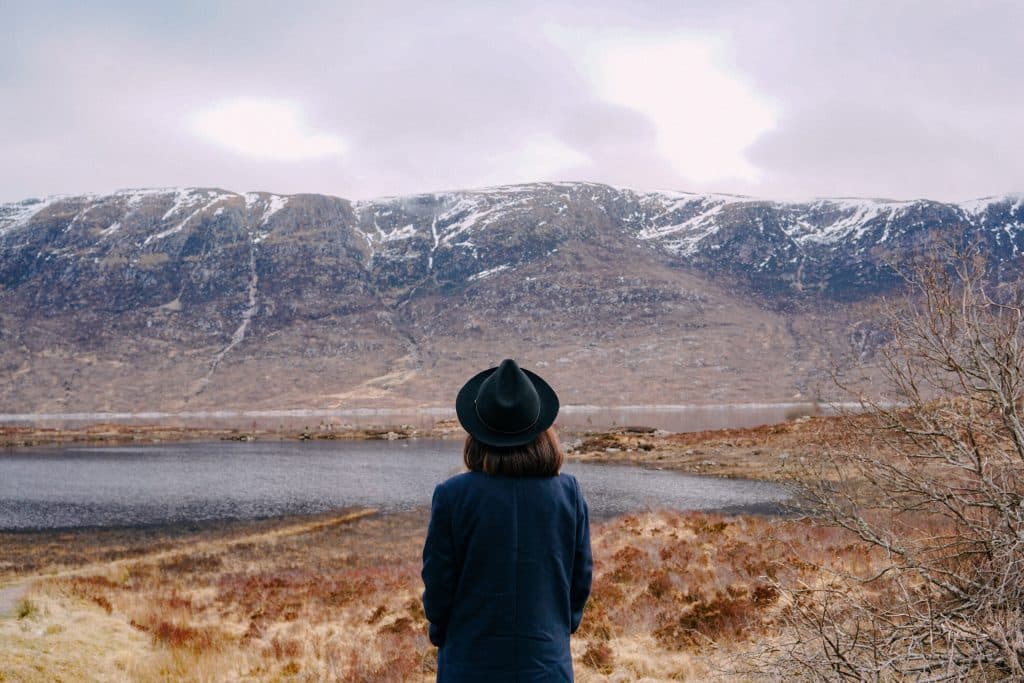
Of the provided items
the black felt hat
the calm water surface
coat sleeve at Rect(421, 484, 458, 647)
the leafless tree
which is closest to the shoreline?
the calm water surface

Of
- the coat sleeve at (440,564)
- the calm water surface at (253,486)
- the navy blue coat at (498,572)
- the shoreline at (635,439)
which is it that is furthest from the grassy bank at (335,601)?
the shoreline at (635,439)

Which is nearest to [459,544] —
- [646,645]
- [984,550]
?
[984,550]

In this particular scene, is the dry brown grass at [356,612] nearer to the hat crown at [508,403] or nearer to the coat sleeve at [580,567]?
the coat sleeve at [580,567]

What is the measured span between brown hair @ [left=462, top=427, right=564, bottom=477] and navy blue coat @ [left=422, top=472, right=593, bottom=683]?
4cm

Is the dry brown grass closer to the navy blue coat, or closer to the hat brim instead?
the navy blue coat

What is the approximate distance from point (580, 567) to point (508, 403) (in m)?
0.96

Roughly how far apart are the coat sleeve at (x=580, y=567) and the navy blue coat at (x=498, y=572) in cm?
15

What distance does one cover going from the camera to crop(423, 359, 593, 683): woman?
3010mm

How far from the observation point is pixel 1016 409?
5930mm

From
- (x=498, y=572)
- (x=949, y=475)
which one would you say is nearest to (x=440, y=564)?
(x=498, y=572)

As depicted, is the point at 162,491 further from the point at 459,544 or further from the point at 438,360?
the point at 438,360

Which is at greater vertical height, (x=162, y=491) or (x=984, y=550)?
(x=984, y=550)

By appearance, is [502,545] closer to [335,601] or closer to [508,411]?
[508,411]

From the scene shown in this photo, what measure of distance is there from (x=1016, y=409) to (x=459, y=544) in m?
5.44
